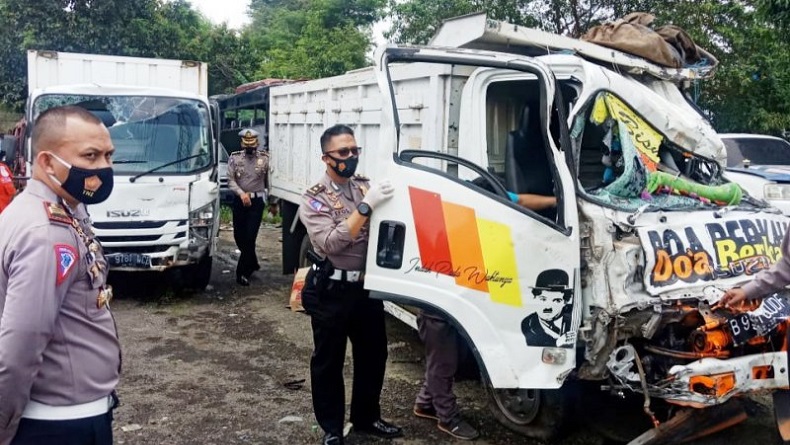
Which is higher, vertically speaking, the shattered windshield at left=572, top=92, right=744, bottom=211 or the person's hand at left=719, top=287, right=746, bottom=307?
the shattered windshield at left=572, top=92, right=744, bottom=211

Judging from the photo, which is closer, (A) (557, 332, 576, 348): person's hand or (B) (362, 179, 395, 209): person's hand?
(A) (557, 332, 576, 348): person's hand

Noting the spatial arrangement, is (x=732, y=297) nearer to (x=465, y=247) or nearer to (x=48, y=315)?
(x=465, y=247)

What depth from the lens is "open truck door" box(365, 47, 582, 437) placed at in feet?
11.8

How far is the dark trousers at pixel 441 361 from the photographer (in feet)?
14.5

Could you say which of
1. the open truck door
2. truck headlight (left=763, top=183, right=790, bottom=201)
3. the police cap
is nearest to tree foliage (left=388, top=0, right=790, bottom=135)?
truck headlight (left=763, top=183, right=790, bottom=201)

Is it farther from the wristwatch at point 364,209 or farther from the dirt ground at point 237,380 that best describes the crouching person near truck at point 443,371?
the wristwatch at point 364,209

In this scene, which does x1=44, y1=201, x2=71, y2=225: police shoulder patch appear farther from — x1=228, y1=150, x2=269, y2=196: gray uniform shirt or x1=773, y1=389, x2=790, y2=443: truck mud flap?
x1=228, y1=150, x2=269, y2=196: gray uniform shirt

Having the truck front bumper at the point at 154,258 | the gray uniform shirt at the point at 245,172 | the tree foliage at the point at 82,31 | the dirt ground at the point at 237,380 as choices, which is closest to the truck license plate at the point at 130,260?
the truck front bumper at the point at 154,258

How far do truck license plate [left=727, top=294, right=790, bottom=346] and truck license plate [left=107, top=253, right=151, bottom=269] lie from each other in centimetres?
569

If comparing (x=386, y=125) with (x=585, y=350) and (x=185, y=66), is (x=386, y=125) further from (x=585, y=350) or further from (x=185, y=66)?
(x=185, y=66)

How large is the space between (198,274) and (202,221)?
85 cm

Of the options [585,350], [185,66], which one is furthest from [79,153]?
[185,66]

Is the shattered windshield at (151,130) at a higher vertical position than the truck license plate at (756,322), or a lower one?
higher

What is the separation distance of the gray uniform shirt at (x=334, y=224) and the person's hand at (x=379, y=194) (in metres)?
0.18
